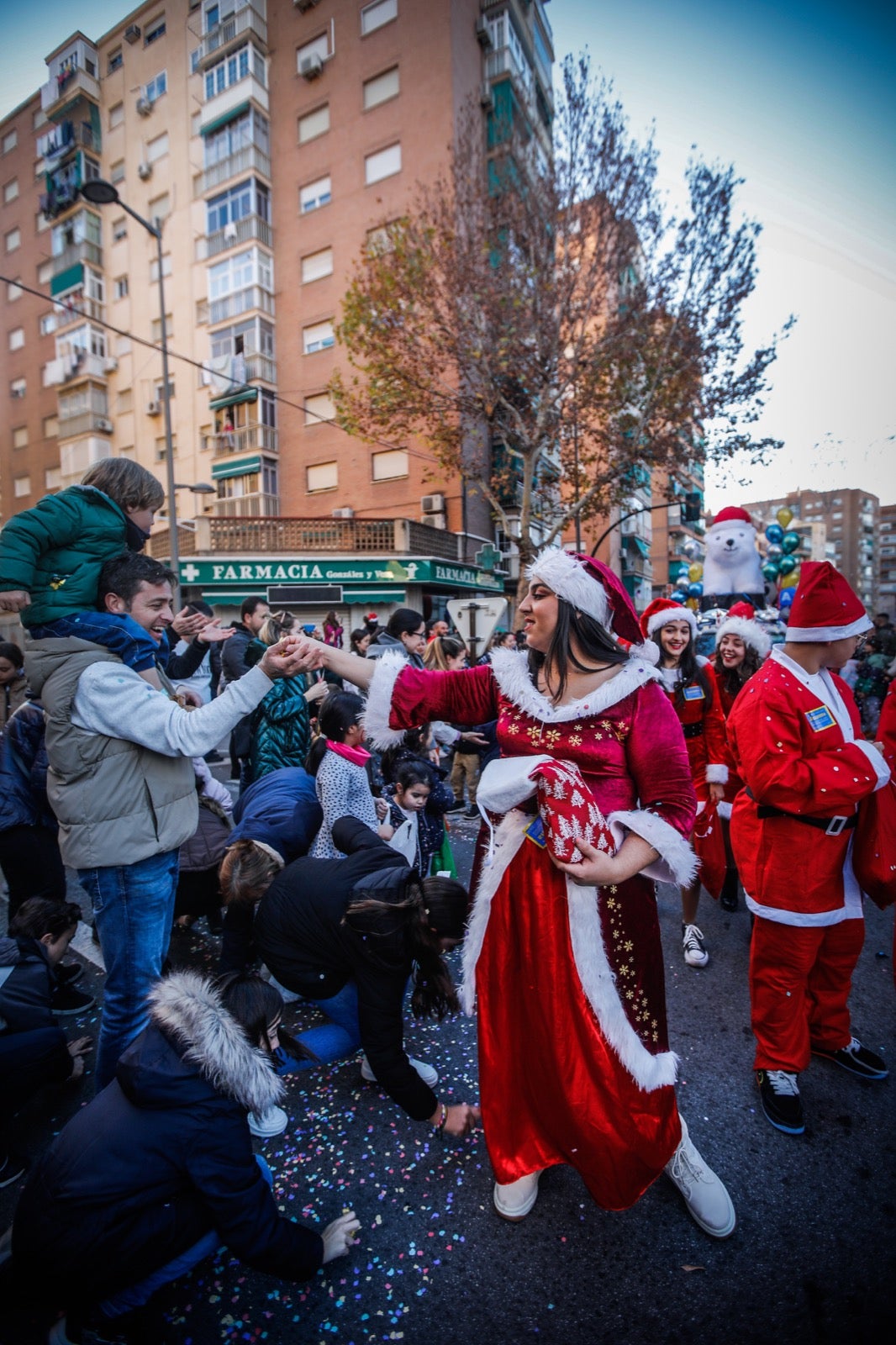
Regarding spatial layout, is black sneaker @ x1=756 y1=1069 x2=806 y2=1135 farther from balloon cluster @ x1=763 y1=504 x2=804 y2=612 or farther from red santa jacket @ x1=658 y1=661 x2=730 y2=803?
balloon cluster @ x1=763 y1=504 x2=804 y2=612

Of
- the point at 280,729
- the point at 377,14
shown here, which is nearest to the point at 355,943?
the point at 280,729

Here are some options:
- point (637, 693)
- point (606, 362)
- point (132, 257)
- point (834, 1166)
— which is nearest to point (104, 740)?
point (637, 693)

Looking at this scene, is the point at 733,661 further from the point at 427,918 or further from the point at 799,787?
the point at 427,918

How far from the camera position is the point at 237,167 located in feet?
76.3

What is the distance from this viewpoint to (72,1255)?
57.1 inches

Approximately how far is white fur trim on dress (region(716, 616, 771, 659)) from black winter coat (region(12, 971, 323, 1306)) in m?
3.88

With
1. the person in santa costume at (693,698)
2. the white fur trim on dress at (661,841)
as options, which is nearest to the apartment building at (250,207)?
the person in santa costume at (693,698)

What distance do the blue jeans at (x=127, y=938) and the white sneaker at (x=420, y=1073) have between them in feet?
3.29

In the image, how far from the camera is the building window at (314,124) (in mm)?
21969

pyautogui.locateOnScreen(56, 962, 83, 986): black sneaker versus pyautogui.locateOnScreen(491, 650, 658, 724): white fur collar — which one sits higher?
pyautogui.locateOnScreen(491, 650, 658, 724): white fur collar

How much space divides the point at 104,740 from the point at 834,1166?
303cm

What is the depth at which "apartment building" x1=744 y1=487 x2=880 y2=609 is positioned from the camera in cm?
7775

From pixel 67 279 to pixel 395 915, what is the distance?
37.0 meters

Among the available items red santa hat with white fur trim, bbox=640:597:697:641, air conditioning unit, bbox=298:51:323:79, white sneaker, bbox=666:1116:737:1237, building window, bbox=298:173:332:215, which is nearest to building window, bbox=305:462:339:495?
building window, bbox=298:173:332:215
